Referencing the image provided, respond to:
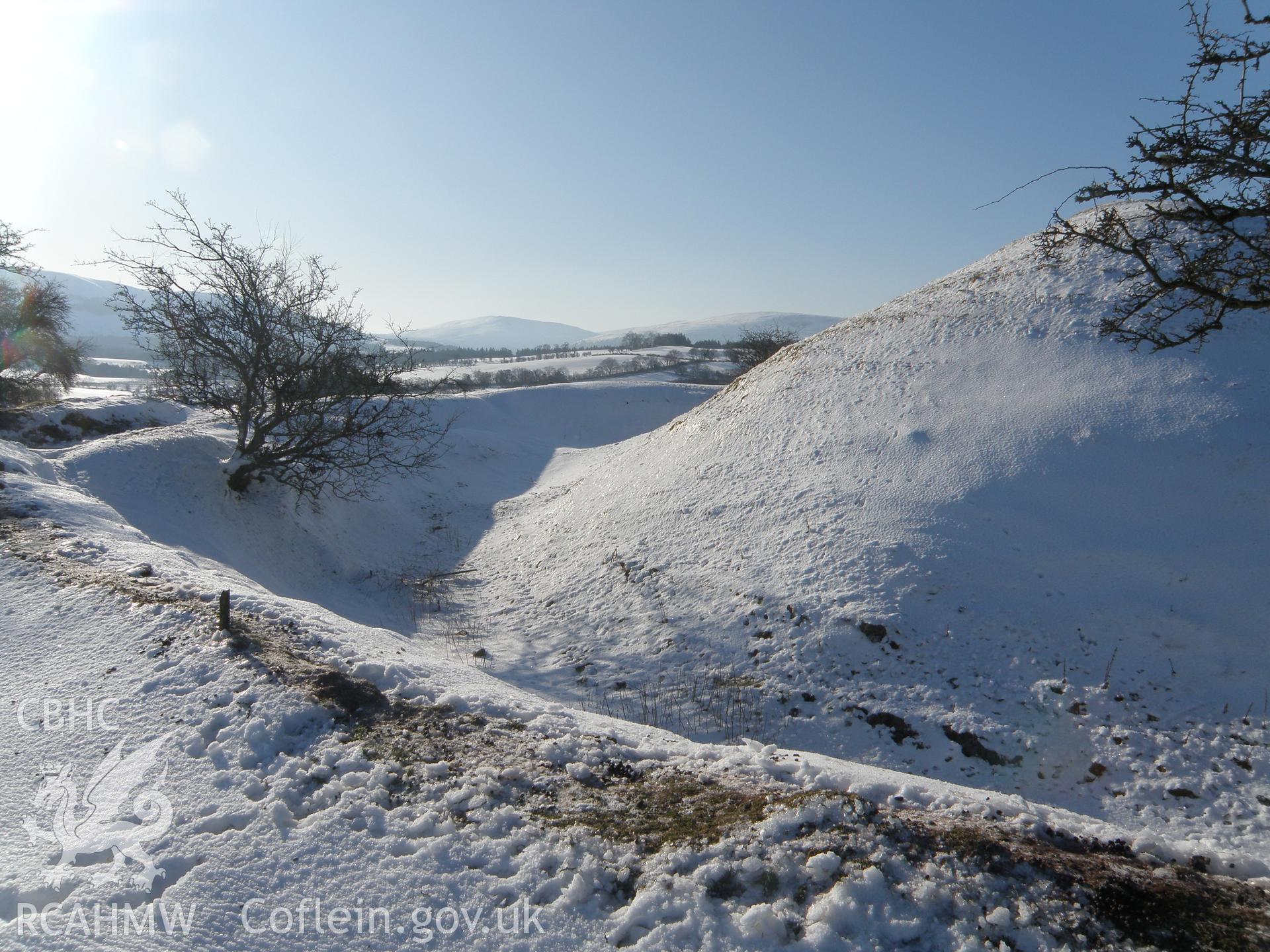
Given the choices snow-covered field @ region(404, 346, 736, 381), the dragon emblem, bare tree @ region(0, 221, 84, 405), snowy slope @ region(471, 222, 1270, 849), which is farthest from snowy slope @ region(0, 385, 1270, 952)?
snow-covered field @ region(404, 346, 736, 381)

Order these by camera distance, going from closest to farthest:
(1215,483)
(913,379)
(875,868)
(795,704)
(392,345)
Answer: (875,868)
(795,704)
(1215,483)
(913,379)
(392,345)

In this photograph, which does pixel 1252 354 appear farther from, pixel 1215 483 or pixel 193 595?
pixel 193 595

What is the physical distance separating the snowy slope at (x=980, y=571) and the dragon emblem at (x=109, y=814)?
5919 mm

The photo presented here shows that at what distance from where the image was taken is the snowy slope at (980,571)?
303 inches

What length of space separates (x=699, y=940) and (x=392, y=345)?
20.3 meters

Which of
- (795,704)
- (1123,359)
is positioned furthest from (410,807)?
(1123,359)

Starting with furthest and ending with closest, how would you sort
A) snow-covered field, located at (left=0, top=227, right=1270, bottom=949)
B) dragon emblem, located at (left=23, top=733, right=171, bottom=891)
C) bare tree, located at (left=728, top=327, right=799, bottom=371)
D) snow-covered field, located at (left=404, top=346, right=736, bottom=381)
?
snow-covered field, located at (left=404, top=346, right=736, bottom=381) → bare tree, located at (left=728, top=327, right=799, bottom=371) → dragon emblem, located at (left=23, top=733, right=171, bottom=891) → snow-covered field, located at (left=0, top=227, right=1270, bottom=949)

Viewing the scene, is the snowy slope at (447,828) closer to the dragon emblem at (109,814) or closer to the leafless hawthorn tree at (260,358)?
the dragon emblem at (109,814)

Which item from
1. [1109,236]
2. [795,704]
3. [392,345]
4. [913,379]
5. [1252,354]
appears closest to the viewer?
[1109,236]

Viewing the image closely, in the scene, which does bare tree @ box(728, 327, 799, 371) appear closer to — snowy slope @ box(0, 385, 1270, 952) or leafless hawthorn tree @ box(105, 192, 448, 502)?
leafless hawthorn tree @ box(105, 192, 448, 502)

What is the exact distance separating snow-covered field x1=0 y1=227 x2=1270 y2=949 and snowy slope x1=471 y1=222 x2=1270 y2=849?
0.06 metres

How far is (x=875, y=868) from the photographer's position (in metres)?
3.61

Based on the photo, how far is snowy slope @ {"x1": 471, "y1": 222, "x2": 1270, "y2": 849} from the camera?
25.2 ft

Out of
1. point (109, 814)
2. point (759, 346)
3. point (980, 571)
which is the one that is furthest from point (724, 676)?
point (759, 346)
